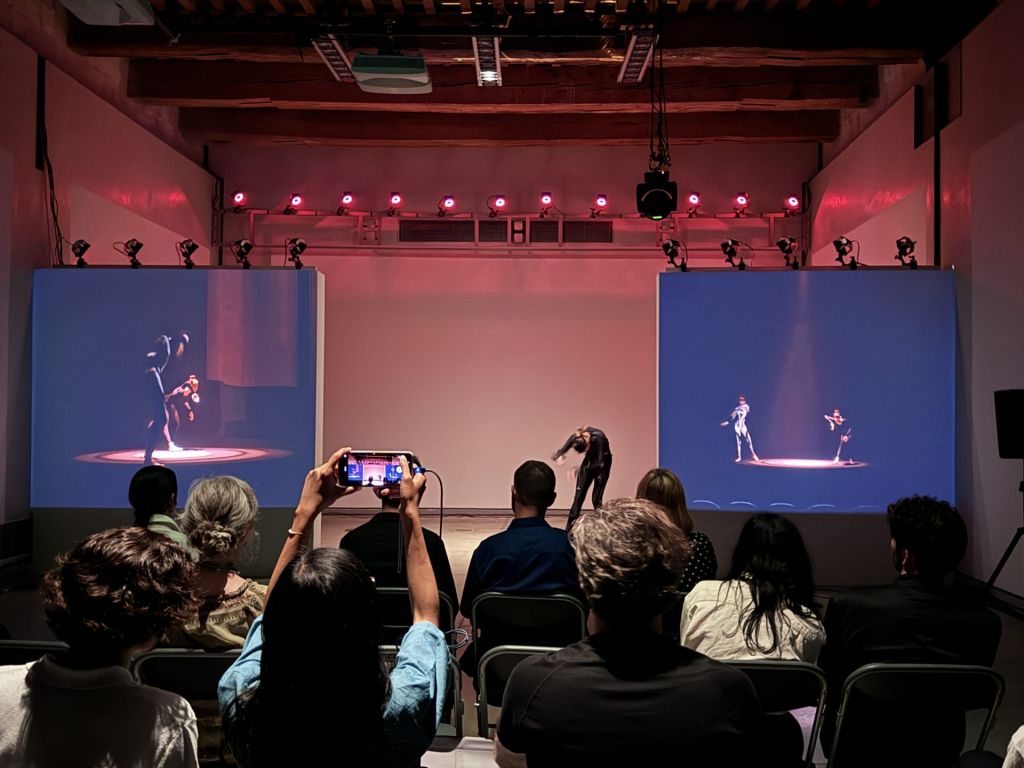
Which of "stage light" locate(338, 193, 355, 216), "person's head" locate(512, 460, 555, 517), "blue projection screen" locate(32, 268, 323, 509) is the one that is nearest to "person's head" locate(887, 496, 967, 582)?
"person's head" locate(512, 460, 555, 517)

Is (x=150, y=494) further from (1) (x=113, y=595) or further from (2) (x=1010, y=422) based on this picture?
(2) (x=1010, y=422)

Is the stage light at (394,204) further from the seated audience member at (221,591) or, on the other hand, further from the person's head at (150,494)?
the seated audience member at (221,591)

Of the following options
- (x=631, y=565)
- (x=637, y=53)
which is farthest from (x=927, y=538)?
(x=637, y=53)

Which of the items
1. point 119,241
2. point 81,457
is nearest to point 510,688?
point 81,457

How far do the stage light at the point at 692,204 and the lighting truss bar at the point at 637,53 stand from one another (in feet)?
9.27

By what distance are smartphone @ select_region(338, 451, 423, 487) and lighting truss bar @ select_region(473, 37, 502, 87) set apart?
14.7ft

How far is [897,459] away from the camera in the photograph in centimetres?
614

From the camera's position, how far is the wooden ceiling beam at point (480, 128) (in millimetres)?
8906

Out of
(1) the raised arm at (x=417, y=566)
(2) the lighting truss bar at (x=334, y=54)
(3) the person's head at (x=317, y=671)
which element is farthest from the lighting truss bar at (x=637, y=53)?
(3) the person's head at (x=317, y=671)

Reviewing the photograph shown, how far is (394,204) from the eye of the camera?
32.0 feet

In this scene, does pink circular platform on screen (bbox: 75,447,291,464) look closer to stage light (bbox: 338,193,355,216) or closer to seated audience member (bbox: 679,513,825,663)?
stage light (bbox: 338,193,355,216)

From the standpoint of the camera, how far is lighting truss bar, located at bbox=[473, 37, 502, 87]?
621 centimetres

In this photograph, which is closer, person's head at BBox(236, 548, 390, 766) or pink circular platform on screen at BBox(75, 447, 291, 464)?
person's head at BBox(236, 548, 390, 766)

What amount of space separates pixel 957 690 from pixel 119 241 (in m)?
7.23
